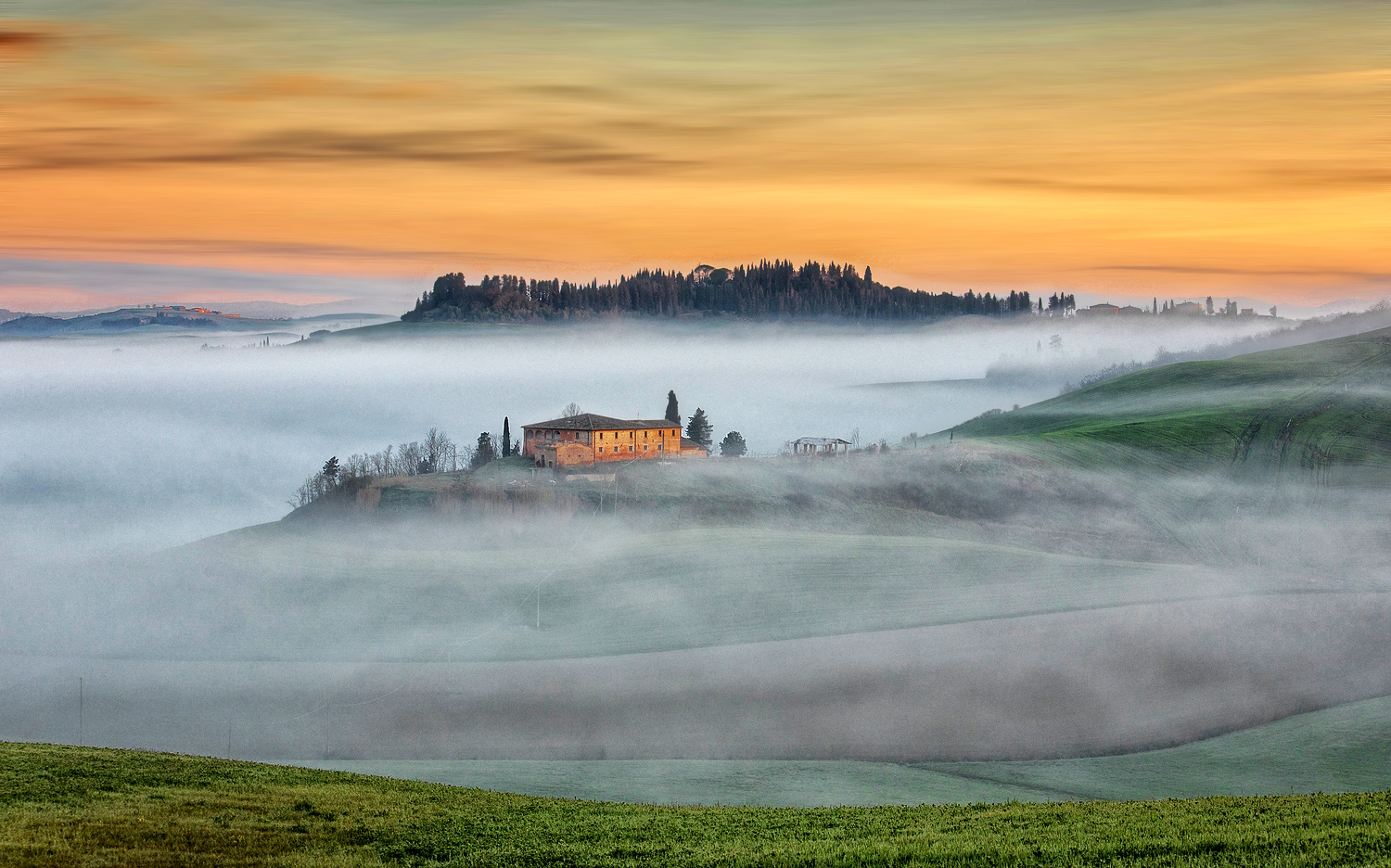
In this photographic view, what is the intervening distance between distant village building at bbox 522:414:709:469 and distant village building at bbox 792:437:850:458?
1957 centimetres

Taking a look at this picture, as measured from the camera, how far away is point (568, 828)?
34531mm

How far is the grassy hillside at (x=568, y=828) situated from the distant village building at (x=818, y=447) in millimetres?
138334

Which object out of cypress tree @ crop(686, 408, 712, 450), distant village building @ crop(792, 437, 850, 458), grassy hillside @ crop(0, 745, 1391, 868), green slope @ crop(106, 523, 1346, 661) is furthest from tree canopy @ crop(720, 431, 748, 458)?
grassy hillside @ crop(0, 745, 1391, 868)

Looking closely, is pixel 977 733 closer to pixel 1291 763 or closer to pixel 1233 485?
pixel 1291 763

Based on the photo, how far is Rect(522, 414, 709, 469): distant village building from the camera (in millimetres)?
156250

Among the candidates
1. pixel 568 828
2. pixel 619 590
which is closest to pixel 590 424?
pixel 619 590

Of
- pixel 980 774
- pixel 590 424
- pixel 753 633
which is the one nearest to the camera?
pixel 980 774

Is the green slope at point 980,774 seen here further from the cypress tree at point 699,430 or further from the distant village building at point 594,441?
the cypress tree at point 699,430

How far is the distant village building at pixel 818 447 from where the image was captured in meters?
176

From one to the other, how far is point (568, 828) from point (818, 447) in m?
157

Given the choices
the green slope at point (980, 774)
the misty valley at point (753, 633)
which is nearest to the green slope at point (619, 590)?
the misty valley at point (753, 633)

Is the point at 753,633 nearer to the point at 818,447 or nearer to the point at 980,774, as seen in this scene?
the point at 980,774

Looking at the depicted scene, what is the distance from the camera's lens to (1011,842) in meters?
30.0

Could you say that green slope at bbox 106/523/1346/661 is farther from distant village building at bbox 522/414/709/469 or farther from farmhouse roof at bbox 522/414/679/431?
farmhouse roof at bbox 522/414/679/431
